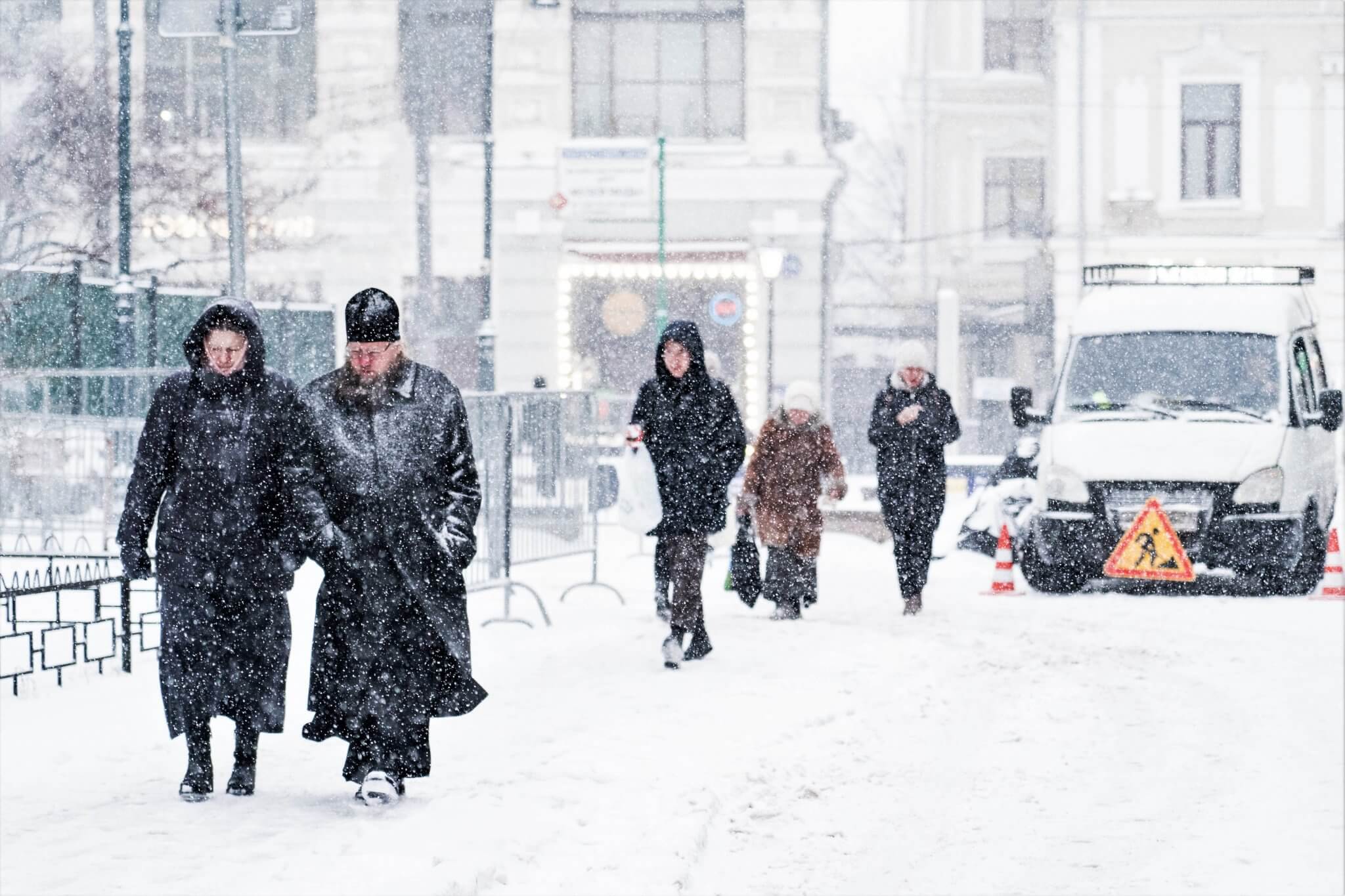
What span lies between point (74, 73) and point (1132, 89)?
20.5 m

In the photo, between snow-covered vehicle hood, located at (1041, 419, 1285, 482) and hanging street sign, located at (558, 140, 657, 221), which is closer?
snow-covered vehicle hood, located at (1041, 419, 1285, 482)

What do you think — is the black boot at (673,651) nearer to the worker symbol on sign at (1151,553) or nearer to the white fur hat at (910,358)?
the white fur hat at (910,358)

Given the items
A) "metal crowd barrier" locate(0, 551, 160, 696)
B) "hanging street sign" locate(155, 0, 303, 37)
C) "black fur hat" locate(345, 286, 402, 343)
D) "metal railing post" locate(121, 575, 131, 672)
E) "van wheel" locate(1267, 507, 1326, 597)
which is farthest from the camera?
"van wheel" locate(1267, 507, 1326, 597)

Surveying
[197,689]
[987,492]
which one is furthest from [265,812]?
[987,492]

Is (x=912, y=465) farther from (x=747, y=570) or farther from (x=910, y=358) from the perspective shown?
(x=747, y=570)

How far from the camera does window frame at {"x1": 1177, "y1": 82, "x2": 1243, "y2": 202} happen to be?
36656 millimetres

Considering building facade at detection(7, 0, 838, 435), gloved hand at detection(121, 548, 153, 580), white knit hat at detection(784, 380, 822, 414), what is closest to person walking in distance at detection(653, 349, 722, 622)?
white knit hat at detection(784, 380, 822, 414)

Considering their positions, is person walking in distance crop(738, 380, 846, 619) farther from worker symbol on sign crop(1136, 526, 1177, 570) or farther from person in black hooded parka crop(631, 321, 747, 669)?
worker symbol on sign crop(1136, 526, 1177, 570)

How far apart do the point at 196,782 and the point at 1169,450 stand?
927cm

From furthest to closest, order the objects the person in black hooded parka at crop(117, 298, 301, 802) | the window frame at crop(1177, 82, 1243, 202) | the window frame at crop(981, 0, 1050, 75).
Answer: the window frame at crop(981, 0, 1050, 75) → the window frame at crop(1177, 82, 1243, 202) → the person in black hooded parka at crop(117, 298, 301, 802)

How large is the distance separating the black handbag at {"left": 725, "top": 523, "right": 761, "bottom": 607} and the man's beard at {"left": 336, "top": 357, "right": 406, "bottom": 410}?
5.85 meters

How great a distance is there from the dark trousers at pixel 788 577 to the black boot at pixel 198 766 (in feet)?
21.3

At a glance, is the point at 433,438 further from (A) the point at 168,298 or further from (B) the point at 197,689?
(A) the point at 168,298

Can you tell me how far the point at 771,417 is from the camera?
1305 centimetres
